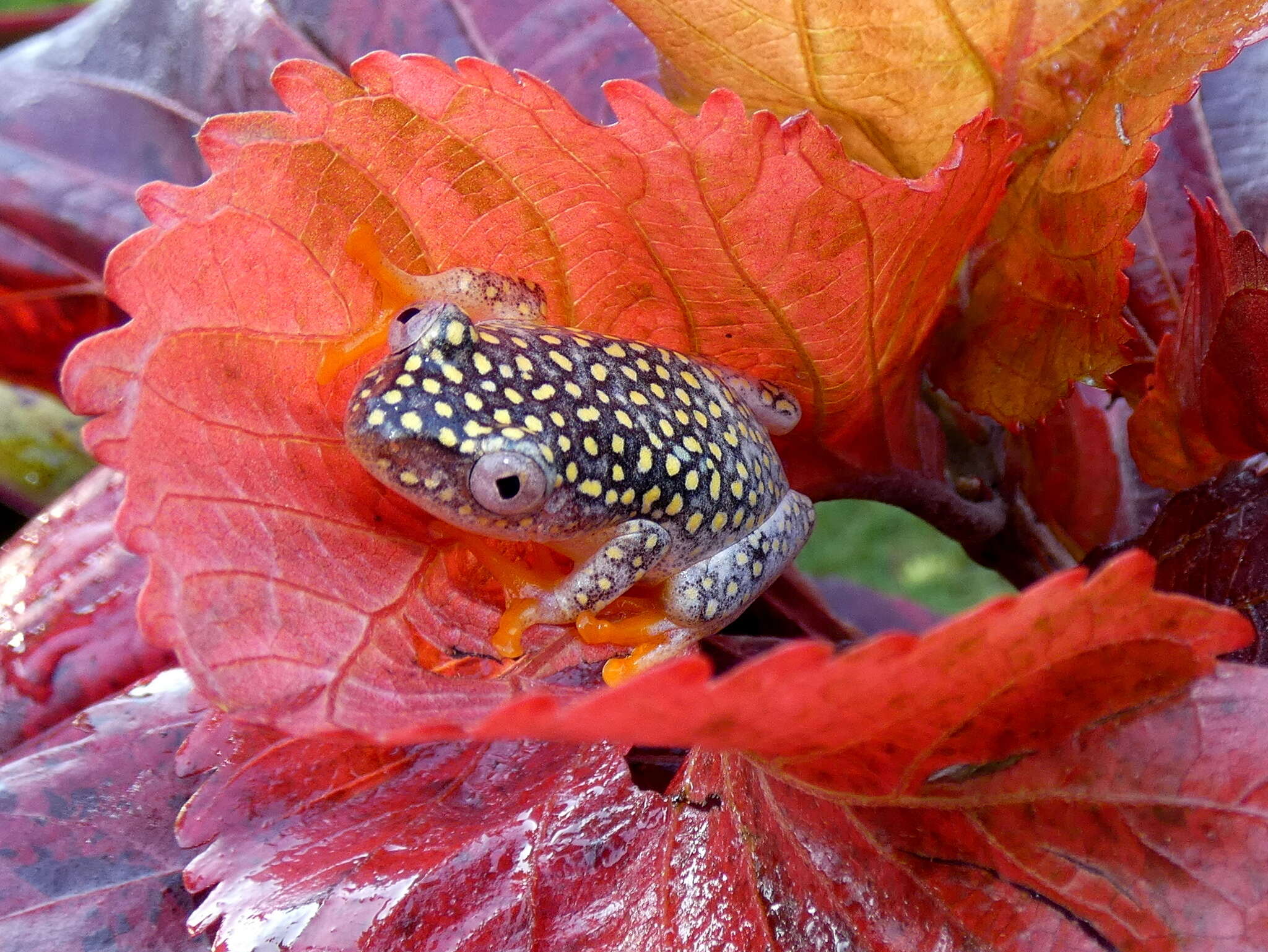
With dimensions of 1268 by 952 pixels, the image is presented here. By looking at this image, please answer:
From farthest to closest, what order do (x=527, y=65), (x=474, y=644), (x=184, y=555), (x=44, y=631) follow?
(x=527, y=65)
(x=44, y=631)
(x=474, y=644)
(x=184, y=555)

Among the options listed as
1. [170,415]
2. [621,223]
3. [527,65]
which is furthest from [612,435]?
[527,65]

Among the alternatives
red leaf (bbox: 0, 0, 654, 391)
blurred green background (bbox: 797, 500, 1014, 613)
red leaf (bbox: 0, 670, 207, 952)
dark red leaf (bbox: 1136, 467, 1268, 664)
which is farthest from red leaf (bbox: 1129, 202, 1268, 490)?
blurred green background (bbox: 797, 500, 1014, 613)

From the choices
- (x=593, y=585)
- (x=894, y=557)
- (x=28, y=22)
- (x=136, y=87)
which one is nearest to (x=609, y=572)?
(x=593, y=585)

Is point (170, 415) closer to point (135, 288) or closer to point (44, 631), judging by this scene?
point (135, 288)

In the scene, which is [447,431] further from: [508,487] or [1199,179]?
[1199,179]

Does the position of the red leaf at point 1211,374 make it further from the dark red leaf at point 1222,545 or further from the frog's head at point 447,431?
the frog's head at point 447,431
